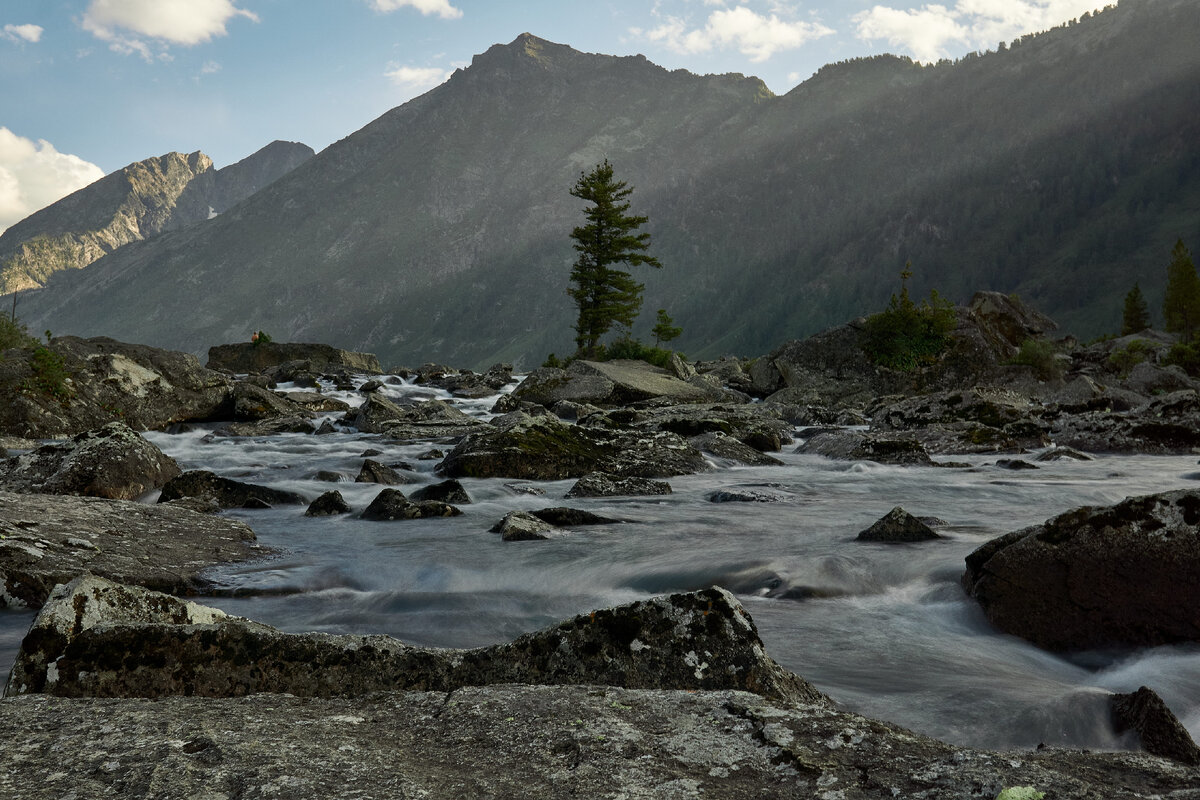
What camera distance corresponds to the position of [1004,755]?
232 centimetres

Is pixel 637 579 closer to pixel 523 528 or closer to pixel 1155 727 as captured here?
pixel 523 528

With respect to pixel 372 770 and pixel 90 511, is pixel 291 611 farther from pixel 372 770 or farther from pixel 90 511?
pixel 372 770

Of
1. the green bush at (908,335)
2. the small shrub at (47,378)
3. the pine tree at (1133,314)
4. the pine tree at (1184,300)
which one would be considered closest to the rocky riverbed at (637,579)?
the small shrub at (47,378)

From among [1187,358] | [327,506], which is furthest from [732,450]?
[1187,358]

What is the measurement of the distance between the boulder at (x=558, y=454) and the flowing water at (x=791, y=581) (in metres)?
0.57

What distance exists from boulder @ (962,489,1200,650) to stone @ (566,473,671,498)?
7609 mm

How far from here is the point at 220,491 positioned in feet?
39.0

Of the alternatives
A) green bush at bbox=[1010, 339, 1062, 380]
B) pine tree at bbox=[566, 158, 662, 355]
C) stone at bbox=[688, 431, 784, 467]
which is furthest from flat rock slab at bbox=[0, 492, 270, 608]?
pine tree at bbox=[566, 158, 662, 355]

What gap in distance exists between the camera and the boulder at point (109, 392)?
732 inches

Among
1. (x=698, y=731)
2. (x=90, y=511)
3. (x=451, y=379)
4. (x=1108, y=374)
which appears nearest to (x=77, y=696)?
(x=698, y=731)

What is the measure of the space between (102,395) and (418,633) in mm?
17979

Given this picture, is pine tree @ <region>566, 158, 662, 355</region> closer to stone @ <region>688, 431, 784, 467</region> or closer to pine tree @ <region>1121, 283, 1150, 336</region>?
stone @ <region>688, 431, 784, 467</region>

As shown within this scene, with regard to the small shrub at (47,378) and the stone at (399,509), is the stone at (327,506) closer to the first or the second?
the stone at (399,509)

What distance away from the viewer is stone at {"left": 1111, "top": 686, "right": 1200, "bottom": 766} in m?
3.74
